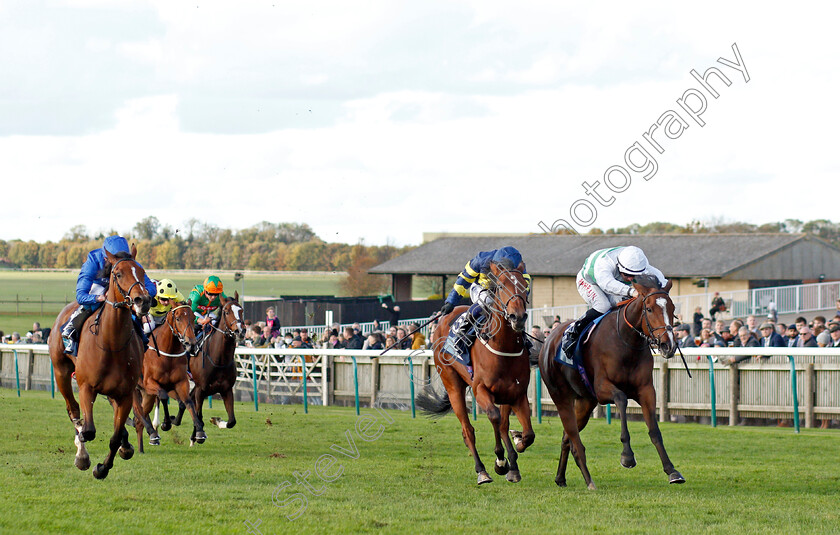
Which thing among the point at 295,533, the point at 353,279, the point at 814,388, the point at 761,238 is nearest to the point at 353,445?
the point at 295,533

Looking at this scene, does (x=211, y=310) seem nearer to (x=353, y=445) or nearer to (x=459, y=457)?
(x=353, y=445)

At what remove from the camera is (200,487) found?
22.6 feet

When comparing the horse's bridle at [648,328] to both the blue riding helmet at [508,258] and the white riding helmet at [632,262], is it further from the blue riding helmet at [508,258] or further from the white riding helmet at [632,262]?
the blue riding helmet at [508,258]

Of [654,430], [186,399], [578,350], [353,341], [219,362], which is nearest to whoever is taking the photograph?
[654,430]

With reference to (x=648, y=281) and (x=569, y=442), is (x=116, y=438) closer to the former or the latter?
(x=569, y=442)

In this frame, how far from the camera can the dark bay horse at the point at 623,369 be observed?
652cm

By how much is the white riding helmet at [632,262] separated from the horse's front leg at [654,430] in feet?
2.75

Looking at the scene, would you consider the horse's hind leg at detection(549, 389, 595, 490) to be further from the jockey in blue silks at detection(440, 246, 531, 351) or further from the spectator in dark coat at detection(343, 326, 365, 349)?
the spectator in dark coat at detection(343, 326, 365, 349)

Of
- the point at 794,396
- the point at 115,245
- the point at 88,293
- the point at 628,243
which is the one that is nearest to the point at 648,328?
the point at 115,245

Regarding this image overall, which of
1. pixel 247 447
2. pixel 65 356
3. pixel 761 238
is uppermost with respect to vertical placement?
pixel 761 238

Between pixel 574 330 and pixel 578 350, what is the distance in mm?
175

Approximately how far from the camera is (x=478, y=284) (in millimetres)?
7594

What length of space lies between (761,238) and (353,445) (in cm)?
2241
